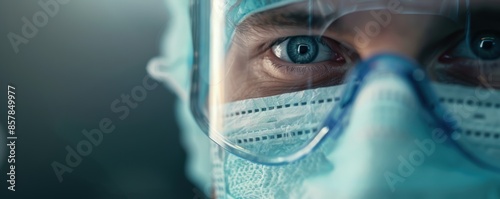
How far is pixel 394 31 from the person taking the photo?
919 mm

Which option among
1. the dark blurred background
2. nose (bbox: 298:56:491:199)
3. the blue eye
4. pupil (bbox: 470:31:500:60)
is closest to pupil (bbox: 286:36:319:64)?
the blue eye

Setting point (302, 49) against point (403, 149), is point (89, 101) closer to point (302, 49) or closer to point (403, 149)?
point (302, 49)

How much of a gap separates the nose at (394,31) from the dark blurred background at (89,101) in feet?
1.98

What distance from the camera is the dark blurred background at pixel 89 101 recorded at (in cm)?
140

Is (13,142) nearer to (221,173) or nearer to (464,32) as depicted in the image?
(221,173)

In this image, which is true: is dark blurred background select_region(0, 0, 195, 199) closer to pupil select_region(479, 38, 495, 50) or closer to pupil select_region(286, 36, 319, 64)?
pupil select_region(286, 36, 319, 64)

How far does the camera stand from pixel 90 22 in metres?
1.40

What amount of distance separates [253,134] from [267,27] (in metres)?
0.20

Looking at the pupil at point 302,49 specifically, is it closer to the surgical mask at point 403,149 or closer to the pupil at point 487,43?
the surgical mask at point 403,149

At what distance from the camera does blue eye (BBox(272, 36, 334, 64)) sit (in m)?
0.99

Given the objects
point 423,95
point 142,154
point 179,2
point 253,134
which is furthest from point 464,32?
point 142,154

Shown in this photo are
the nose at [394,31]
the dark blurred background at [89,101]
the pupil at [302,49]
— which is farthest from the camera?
the dark blurred background at [89,101]

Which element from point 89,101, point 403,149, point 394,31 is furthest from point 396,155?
point 89,101

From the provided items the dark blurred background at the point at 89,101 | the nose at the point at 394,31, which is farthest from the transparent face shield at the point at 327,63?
the dark blurred background at the point at 89,101
